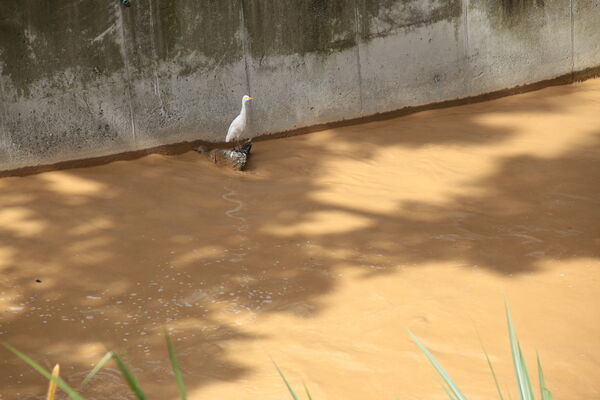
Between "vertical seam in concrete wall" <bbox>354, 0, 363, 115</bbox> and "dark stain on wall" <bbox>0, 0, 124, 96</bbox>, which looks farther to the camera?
"vertical seam in concrete wall" <bbox>354, 0, 363, 115</bbox>

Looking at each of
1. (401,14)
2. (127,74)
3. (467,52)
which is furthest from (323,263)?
(467,52)

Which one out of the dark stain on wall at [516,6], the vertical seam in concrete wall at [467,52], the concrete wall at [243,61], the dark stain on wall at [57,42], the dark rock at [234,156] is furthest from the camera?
the dark stain on wall at [516,6]

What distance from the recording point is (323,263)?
5.29 meters

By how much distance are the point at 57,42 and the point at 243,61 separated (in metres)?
1.77

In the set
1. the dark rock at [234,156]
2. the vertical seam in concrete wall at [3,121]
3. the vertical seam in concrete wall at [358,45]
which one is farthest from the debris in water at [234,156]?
the vertical seam in concrete wall at [3,121]

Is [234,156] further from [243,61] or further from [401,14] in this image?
[401,14]

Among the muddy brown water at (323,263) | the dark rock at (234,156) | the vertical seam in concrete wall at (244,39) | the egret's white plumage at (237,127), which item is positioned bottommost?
the muddy brown water at (323,263)

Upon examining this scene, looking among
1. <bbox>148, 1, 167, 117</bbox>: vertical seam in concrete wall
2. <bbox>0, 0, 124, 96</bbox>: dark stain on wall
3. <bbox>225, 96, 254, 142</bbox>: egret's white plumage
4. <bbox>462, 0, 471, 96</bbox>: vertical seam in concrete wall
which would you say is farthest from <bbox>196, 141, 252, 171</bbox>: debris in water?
<bbox>462, 0, 471, 96</bbox>: vertical seam in concrete wall

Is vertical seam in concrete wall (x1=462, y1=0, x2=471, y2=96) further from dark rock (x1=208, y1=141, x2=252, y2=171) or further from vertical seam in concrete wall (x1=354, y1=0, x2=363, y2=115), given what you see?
dark rock (x1=208, y1=141, x2=252, y2=171)

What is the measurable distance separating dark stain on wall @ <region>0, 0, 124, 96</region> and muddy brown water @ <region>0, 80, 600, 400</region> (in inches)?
34.5

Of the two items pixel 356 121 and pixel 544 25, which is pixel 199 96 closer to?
pixel 356 121

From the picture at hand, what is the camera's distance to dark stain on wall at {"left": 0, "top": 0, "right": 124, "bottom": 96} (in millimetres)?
6508

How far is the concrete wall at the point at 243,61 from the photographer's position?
6.70 m

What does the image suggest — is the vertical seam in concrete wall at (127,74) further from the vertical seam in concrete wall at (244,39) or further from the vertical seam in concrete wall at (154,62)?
the vertical seam in concrete wall at (244,39)
